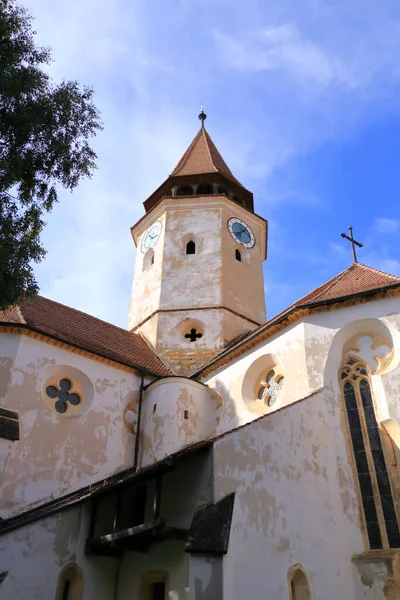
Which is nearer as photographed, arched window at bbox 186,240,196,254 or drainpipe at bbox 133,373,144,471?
drainpipe at bbox 133,373,144,471

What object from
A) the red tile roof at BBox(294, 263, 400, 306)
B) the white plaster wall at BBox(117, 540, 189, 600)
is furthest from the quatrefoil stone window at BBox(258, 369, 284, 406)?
the white plaster wall at BBox(117, 540, 189, 600)

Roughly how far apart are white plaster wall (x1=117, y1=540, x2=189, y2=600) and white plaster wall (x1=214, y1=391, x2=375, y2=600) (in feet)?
4.93

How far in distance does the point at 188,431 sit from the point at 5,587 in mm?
5773

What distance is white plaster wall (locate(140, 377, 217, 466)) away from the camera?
13.4 metres

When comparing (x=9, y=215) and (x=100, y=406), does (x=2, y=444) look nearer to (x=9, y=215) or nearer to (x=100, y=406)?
(x=100, y=406)

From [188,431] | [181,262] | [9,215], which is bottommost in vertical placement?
[188,431]

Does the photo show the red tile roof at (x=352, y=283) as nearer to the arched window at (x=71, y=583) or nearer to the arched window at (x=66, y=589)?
the arched window at (x=71, y=583)

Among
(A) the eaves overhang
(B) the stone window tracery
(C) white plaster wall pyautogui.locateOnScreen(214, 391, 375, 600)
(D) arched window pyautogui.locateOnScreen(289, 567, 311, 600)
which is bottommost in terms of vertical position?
(D) arched window pyautogui.locateOnScreen(289, 567, 311, 600)

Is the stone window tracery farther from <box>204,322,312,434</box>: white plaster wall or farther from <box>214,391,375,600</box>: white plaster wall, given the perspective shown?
→ <box>214,391,375,600</box>: white plaster wall

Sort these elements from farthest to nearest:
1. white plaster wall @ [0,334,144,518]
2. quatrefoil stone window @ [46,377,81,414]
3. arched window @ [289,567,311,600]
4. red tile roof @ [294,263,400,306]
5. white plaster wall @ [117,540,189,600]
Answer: quatrefoil stone window @ [46,377,81,414], red tile roof @ [294,263,400,306], white plaster wall @ [0,334,144,518], white plaster wall @ [117,540,189,600], arched window @ [289,567,311,600]

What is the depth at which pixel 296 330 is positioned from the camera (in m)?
Answer: 12.6

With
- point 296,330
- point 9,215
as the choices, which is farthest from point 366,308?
point 9,215

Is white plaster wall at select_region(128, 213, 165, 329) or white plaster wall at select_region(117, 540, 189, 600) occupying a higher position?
white plaster wall at select_region(128, 213, 165, 329)

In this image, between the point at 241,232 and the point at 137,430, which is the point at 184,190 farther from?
the point at 137,430
